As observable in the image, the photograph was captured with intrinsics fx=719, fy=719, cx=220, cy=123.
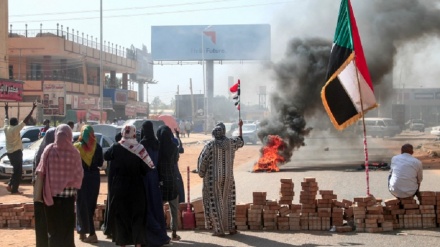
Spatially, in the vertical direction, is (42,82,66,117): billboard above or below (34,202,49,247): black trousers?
above

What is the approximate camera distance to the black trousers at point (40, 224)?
835 centimetres

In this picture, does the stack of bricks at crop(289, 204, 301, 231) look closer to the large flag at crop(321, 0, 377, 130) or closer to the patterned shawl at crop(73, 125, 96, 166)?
the large flag at crop(321, 0, 377, 130)

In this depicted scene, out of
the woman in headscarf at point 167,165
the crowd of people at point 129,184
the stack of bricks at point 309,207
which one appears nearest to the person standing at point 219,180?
the crowd of people at point 129,184

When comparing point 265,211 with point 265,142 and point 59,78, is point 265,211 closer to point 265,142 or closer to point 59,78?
point 265,142

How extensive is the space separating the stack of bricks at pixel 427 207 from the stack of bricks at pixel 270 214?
2.13 metres

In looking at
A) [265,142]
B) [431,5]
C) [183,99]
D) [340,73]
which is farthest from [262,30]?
[340,73]

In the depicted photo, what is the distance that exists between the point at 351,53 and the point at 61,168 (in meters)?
5.37

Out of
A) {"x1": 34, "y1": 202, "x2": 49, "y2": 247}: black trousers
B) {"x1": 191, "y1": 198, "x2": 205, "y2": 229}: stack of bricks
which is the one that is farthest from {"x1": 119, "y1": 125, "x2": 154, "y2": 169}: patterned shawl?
{"x1": 191, "y1": 198, "x2": 205, "y2": 229}: stack of bricks

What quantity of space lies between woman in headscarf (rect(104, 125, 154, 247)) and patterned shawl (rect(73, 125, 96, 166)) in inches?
53.0

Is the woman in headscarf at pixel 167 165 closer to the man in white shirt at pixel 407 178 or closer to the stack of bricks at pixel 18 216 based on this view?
the stack of bricks at pixel 18 216

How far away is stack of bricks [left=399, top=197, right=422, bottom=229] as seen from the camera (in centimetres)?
1065

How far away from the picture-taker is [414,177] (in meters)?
10.6

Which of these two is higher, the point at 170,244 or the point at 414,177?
the point at 414,177

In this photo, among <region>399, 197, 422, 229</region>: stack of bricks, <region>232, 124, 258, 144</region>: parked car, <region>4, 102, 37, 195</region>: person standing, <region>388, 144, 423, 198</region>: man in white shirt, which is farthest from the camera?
<region>232, 124, 258, 144</region>: parked car
